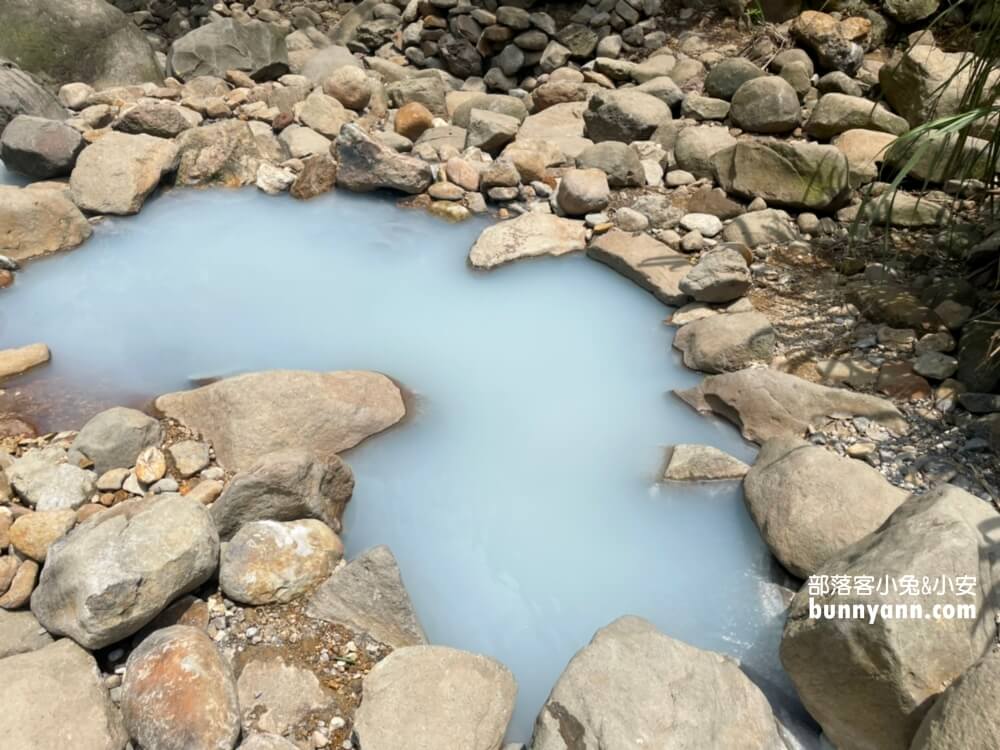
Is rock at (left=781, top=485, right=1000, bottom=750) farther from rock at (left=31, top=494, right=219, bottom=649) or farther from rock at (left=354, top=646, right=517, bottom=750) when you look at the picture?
rock at (left=31, top=494, right=219, bottom=649)

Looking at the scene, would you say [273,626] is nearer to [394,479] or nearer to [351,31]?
[394,479]

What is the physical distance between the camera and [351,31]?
6.69 m

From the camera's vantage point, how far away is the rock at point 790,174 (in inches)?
147

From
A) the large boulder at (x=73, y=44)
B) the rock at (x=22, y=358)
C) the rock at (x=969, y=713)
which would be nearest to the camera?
the rock at (x=969, y=713)

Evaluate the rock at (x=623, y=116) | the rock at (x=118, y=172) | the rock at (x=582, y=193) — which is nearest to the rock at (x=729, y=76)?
the rock at (x=623, y=116)

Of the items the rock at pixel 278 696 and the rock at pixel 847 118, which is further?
the rock at pixel 847 118

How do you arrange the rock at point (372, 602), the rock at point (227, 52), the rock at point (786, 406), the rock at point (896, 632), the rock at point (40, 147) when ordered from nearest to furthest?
the rock at point (896, 632) → the rock at point (372, 602) → the rock at point (786, 406) → the rock at point (40, 147) → the rock at point (227, 52)

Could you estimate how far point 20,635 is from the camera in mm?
2057

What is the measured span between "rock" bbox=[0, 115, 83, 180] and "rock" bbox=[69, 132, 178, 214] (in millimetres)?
108

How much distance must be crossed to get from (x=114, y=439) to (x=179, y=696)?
1.06 meters

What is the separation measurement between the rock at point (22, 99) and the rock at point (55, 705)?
3.52 meters

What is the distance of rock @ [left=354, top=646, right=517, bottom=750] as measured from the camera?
1.82m

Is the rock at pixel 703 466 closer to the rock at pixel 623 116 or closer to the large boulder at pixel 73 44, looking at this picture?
the rock at pixel 623 116

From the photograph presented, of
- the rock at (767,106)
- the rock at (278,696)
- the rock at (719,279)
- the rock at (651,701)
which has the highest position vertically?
the rock at (767,106)
